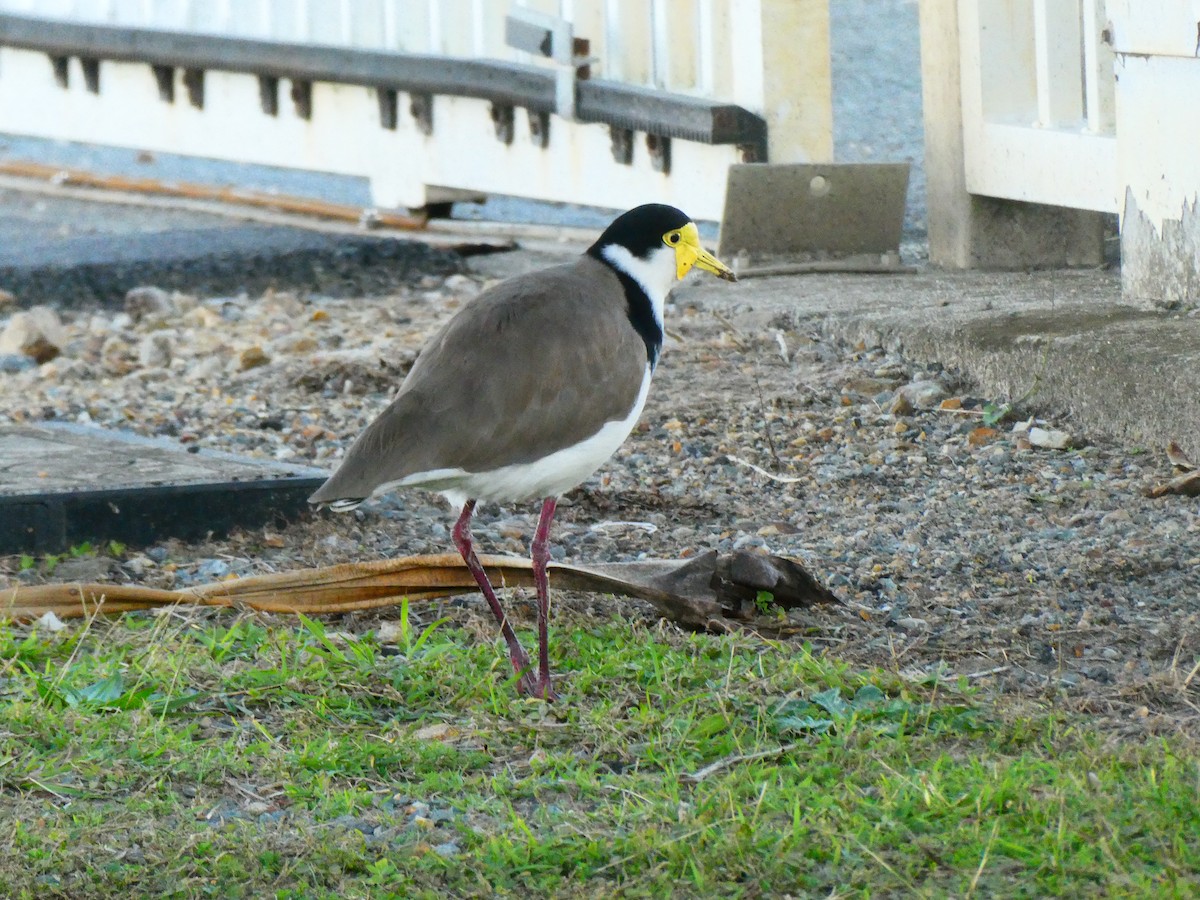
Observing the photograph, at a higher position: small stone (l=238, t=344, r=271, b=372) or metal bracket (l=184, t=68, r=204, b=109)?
metal bracket (l=184, t=68, r=204, b=109)

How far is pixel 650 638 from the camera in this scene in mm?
3738

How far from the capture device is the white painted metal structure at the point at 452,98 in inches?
278

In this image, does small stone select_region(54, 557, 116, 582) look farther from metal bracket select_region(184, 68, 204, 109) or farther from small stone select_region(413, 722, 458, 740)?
metal bracket select_region(184, 68, 204, 109)

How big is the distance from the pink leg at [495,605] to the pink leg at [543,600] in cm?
3

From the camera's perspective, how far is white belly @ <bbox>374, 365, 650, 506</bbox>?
11.6 feet

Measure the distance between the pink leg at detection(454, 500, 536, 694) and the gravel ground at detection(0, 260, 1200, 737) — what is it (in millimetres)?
307

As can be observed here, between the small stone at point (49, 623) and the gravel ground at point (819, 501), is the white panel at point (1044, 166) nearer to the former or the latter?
the gravel ground at point (819, 501)

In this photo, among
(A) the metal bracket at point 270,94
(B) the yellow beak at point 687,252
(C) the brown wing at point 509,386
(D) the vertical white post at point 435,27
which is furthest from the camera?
(A) the metal bracket at point 270,94

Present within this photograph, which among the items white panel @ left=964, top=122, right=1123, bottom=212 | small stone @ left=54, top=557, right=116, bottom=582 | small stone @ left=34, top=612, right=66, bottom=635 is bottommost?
small stone @ left=34, top=612, right=66, bottom=635

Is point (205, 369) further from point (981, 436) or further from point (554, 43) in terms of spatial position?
point (981, 436)

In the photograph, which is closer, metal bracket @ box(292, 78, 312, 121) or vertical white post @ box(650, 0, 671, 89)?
vertical white post @ box(650, 0, 671, 89)

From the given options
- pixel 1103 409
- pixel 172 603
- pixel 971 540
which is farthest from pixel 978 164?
pixel 172 603

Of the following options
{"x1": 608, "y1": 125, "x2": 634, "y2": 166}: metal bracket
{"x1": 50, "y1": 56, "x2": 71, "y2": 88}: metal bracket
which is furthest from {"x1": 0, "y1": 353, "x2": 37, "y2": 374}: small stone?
{"x1": 50, "y1": 56, "x2": 71, "y2": 88}: metal bracket

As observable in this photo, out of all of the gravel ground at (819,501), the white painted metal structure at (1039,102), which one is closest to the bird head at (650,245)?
the gravel ground at (819,501)
